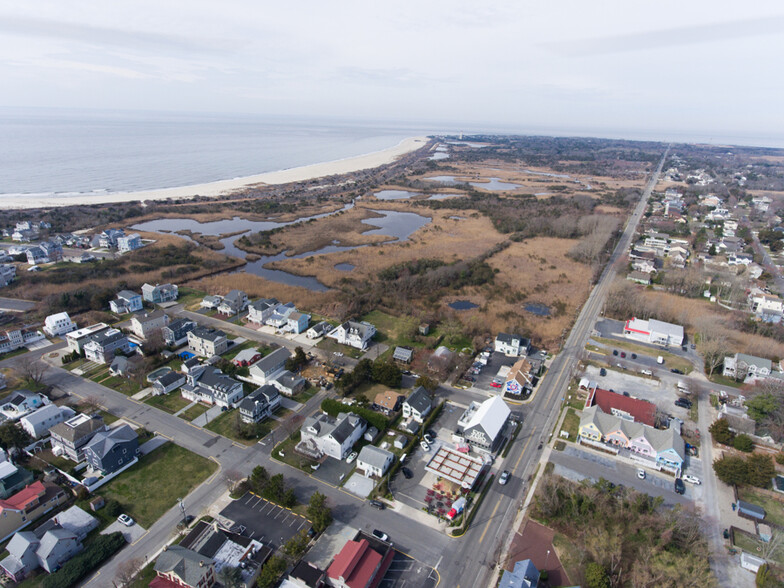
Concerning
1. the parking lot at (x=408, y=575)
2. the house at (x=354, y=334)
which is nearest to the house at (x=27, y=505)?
the parking lot at (x=408, y=575)

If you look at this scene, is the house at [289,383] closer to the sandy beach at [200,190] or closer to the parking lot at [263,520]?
the parking lot at [263,520]

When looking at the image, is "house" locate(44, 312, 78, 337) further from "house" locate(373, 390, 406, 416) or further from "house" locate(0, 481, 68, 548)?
"house" locate(373, 390, 406, 416)

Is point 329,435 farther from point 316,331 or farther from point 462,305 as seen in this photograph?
point 462,305

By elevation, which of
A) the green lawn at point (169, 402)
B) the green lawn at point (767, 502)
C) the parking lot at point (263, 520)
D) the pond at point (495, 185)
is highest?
the pond at point (495, 185)

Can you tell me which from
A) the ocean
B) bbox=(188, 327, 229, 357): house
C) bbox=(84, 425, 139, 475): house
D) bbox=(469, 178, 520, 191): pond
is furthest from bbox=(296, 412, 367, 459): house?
bbox=(469, 178, 520, 191): pond

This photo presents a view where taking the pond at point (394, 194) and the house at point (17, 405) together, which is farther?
the pond at point (394, 194)

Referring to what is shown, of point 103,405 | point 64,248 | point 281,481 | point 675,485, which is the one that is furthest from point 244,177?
point 675,485

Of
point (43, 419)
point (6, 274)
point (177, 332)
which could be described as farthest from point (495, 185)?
point (43, 419)

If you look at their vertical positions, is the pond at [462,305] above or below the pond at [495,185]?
below
